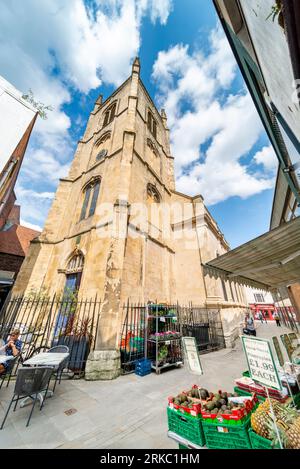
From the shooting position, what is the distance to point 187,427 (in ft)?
6.86

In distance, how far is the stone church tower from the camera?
778 centimetres

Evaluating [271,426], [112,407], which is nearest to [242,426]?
[271,426]

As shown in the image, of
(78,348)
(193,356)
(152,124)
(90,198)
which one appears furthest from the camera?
(152,124)

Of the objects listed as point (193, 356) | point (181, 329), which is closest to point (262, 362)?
point (193, 356)

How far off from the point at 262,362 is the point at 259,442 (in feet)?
2.44

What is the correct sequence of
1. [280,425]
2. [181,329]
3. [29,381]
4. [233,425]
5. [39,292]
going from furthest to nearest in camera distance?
[39,292] → [181,329] → [29,381] → [233,425] → [280,425]

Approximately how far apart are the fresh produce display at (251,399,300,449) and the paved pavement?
138 cm

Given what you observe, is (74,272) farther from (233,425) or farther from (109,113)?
(109,113)

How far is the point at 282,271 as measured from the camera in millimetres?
5445

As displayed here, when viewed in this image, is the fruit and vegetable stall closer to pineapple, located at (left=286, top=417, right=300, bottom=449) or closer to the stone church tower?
pineapple, located at (left=286, top=417, right=300, bottom=449)

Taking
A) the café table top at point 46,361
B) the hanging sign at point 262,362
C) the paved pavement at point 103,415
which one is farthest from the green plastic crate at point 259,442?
the café table top at point 46,361

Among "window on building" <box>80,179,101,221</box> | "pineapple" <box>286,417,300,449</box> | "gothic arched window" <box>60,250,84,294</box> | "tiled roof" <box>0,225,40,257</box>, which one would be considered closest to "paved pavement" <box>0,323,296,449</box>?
"pineapple" <box>286,417,300,449</box>

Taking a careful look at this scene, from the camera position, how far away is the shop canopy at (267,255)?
3.54 m
